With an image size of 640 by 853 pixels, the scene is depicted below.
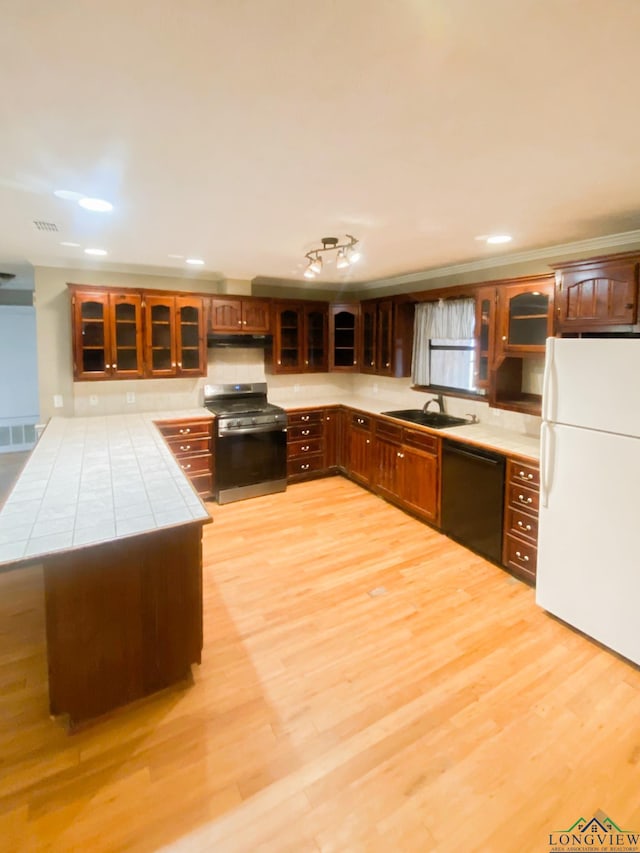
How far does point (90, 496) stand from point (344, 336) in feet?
12.6

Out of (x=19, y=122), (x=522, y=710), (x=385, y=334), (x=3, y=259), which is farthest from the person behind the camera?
(x=385, y=334)

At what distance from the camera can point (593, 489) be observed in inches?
96.4

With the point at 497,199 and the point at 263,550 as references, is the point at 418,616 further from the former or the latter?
the point at 497,199

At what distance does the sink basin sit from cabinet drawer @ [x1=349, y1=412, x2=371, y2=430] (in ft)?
0.91

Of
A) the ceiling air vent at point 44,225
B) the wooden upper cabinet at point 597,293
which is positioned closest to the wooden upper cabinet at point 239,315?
the ceiling air vent at point 44,225

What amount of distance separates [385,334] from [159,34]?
13.2 feet

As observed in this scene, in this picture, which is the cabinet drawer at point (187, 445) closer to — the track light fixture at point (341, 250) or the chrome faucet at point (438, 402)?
the track light fixture at point (341, 250)

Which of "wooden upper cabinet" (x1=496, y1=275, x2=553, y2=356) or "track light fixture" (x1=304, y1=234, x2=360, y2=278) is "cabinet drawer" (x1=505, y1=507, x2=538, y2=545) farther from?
"track light fixture" (x1=304, y1=234, x2=360, y2=278)

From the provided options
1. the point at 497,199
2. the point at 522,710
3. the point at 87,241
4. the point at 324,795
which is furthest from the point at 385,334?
the point at 324,795

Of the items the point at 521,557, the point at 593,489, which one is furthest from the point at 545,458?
the point at 521,557

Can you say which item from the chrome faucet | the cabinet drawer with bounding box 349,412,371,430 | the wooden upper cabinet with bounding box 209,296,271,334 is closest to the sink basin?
the chrome faucet

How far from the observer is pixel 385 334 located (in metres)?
4.94

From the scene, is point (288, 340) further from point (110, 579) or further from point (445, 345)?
point (110, 579)

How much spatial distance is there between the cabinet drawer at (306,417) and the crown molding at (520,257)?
5.59 ft
